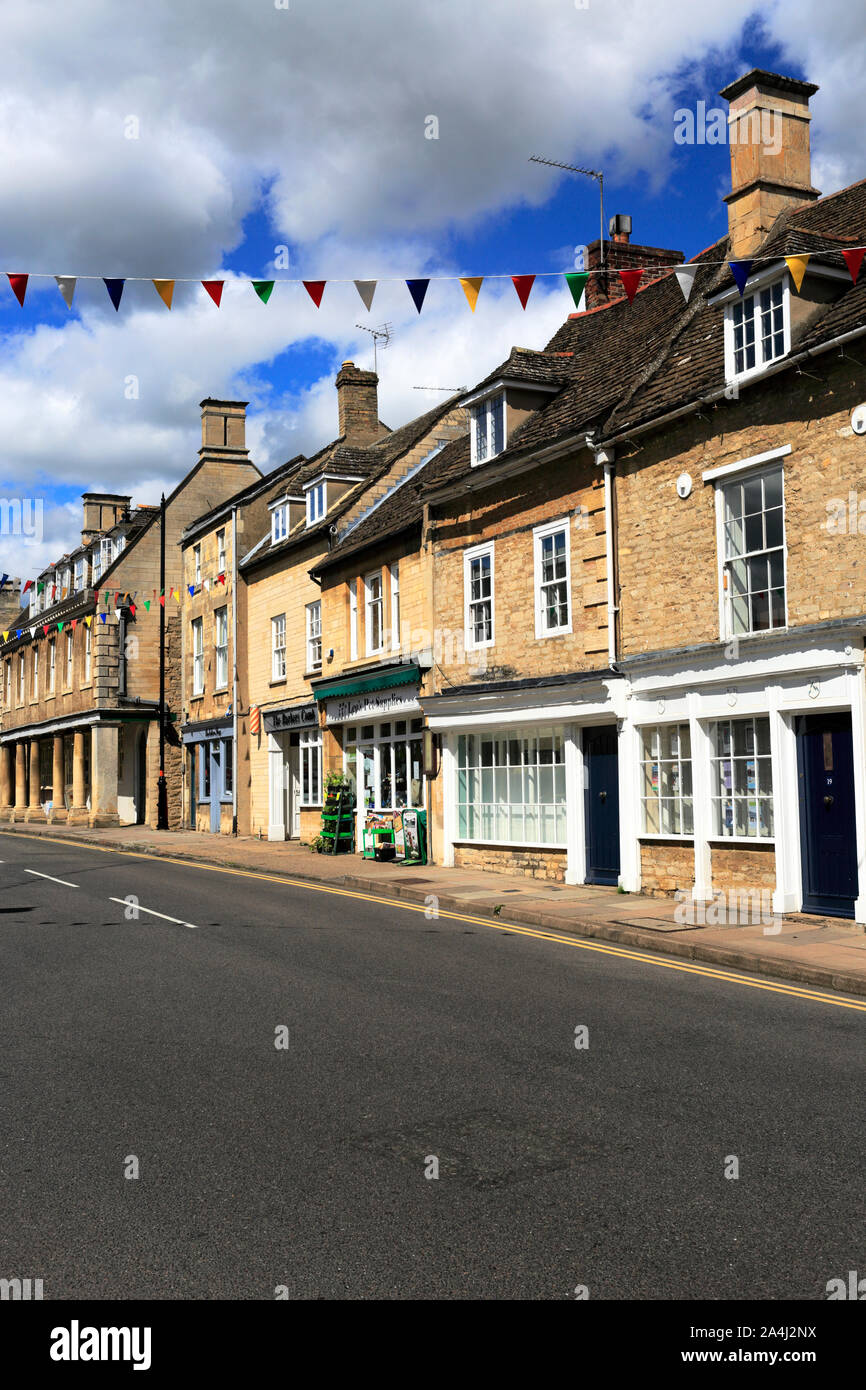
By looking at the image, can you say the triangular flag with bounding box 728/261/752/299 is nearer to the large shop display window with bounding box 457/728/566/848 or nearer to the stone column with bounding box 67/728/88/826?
the large shop display window with bounding box 457/728/566/848

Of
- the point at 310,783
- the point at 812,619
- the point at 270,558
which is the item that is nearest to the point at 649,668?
the point at 812,619

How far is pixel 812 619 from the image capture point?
13570mm

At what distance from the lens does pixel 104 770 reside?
139 feet

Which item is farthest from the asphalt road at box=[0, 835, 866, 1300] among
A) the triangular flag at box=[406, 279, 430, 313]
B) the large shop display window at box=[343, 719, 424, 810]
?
the large shop display window at box=[343, 719, 424, 810]

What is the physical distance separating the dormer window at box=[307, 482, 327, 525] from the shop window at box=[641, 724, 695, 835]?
1443 cm

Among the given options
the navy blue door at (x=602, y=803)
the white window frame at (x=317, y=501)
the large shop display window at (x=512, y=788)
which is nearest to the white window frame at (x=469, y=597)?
the large shop display window at (x=512, y=788)

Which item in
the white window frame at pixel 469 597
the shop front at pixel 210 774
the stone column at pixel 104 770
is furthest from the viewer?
the stone column at pixel 104 770

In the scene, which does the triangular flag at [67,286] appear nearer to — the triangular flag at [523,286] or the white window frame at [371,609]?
the triangular flag at [523,286]

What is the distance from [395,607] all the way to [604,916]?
1105cm

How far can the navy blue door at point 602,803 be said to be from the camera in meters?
17.4

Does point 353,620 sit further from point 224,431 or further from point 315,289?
point 224,431

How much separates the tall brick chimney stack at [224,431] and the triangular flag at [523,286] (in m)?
28.7

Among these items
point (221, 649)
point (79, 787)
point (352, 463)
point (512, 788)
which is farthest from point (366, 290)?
point (79, 787)
